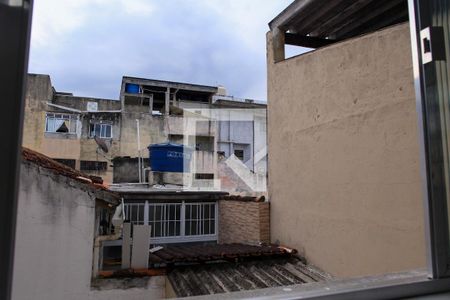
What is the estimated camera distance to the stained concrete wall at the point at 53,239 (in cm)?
388

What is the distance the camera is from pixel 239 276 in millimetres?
4578

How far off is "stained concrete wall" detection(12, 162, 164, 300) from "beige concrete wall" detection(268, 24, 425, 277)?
2.82 meters

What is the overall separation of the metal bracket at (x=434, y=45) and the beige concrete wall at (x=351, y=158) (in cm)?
251

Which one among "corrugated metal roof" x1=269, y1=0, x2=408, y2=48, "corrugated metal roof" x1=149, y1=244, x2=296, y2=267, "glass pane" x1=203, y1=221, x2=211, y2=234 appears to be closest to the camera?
"corrugated metal roof" x1=269, y1=0, x2=408, y2=48

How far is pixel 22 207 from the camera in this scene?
3.89m

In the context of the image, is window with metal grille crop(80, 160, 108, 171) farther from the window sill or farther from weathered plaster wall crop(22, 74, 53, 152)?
weathered plaster wall crop(22, 74, 53, 152)

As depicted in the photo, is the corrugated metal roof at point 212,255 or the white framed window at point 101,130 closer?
the corrugated metal roof at point 212,255

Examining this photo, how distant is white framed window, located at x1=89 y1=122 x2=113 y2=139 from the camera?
1705 cm

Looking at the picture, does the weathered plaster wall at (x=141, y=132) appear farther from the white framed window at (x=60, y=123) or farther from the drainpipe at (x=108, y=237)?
the drainpipe at (x=108, y=237)

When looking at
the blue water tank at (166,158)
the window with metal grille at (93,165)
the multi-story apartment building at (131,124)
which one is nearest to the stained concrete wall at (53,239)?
→ the blue water tank at (166,158)

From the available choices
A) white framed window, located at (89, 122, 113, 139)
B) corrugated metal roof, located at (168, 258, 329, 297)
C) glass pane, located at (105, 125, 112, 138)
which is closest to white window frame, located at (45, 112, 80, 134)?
white framed window, located at (89, 122, 113, 139)

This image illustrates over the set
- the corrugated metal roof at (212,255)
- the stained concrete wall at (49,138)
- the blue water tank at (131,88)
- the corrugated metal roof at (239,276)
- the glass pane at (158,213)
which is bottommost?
the corrugated metal roof at (239,276)

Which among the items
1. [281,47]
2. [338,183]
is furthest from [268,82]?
[338,183]

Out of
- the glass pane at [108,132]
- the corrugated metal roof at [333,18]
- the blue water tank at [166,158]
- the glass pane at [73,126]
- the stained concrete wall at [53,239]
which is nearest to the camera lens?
the stained concrete wall at [53,239]
